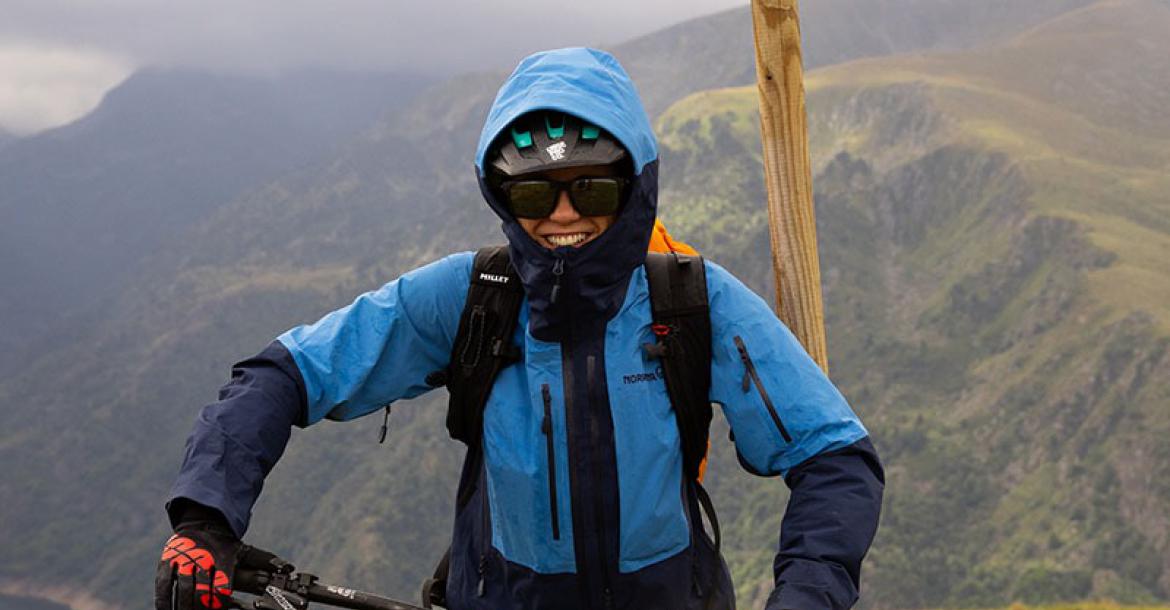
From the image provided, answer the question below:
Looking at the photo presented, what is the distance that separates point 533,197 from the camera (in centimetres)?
358

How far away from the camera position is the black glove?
3127 mm

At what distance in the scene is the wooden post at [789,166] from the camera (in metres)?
4.86

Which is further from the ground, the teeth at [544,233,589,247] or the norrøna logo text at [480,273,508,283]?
the teeth at [544,233,589,247]

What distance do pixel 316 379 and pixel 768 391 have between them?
1419mm

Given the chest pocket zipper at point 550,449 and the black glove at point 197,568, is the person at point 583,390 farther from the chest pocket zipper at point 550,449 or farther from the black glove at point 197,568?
the black glove at point 197,568

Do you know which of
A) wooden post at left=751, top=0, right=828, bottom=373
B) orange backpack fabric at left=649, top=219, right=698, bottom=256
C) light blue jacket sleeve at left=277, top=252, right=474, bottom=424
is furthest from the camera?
wooden post at left=751, top=0, right=828, bottom=373

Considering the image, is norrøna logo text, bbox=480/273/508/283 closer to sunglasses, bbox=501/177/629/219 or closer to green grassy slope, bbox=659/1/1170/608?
sunglasses, bbox=501/177/629/219

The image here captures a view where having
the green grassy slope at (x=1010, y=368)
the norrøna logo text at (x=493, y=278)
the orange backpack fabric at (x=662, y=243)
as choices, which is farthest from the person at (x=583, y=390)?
the green grassy slope at (x=1010, y=368)

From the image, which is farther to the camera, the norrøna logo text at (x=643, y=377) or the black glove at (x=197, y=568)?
the norrøna logo text at (x=643, y=377)

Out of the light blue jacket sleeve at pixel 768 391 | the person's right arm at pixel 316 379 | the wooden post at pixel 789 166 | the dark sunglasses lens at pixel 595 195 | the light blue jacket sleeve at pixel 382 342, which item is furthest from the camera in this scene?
the wooden post at pixel 789 166

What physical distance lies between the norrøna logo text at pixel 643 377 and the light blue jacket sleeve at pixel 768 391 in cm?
18

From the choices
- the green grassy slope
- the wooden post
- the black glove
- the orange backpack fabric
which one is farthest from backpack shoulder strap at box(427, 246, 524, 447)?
the green grassy slope

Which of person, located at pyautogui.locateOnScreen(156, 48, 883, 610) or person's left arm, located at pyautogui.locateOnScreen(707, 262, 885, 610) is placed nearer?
person's left arm, located at pyautogui.locateOnScreen(707, 262, 885, 610)

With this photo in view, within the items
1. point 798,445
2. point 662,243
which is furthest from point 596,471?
point 662,243
